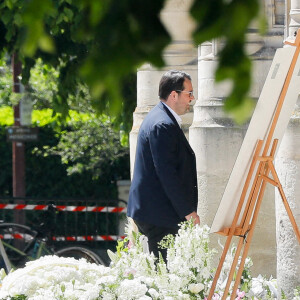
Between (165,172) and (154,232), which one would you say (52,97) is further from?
(165,172)

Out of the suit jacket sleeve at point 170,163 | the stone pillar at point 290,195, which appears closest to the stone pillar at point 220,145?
the suit jacket sleeve at point 170,163

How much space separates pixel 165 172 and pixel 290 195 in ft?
2.53

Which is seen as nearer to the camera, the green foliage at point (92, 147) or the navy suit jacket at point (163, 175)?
the navy suit jacket at point (163, 175)

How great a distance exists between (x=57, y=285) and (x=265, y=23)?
3281 mm

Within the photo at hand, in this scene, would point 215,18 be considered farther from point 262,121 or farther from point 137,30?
point 262,121

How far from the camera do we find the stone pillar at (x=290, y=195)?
5684 millimetres

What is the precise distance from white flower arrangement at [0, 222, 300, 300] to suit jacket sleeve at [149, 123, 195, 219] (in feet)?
1.48

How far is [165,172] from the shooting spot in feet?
20.2

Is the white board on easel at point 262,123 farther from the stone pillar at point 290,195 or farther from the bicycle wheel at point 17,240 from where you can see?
the bicycle wheel at point 17,240

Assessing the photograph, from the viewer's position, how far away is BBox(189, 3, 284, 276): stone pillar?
23.1 feet

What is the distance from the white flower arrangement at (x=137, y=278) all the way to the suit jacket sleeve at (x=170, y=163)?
0.45 m

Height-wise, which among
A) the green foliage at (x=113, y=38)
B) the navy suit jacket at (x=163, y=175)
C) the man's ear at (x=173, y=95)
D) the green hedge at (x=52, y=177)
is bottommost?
the green hedge at (x=52, y=177)

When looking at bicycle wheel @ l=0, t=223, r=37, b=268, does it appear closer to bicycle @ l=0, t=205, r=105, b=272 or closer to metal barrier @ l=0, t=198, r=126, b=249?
bicycle @ l=0, t=205, r=105, b=272

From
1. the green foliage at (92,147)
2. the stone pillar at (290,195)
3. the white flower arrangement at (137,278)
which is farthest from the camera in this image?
the green foliage at (92,147)
